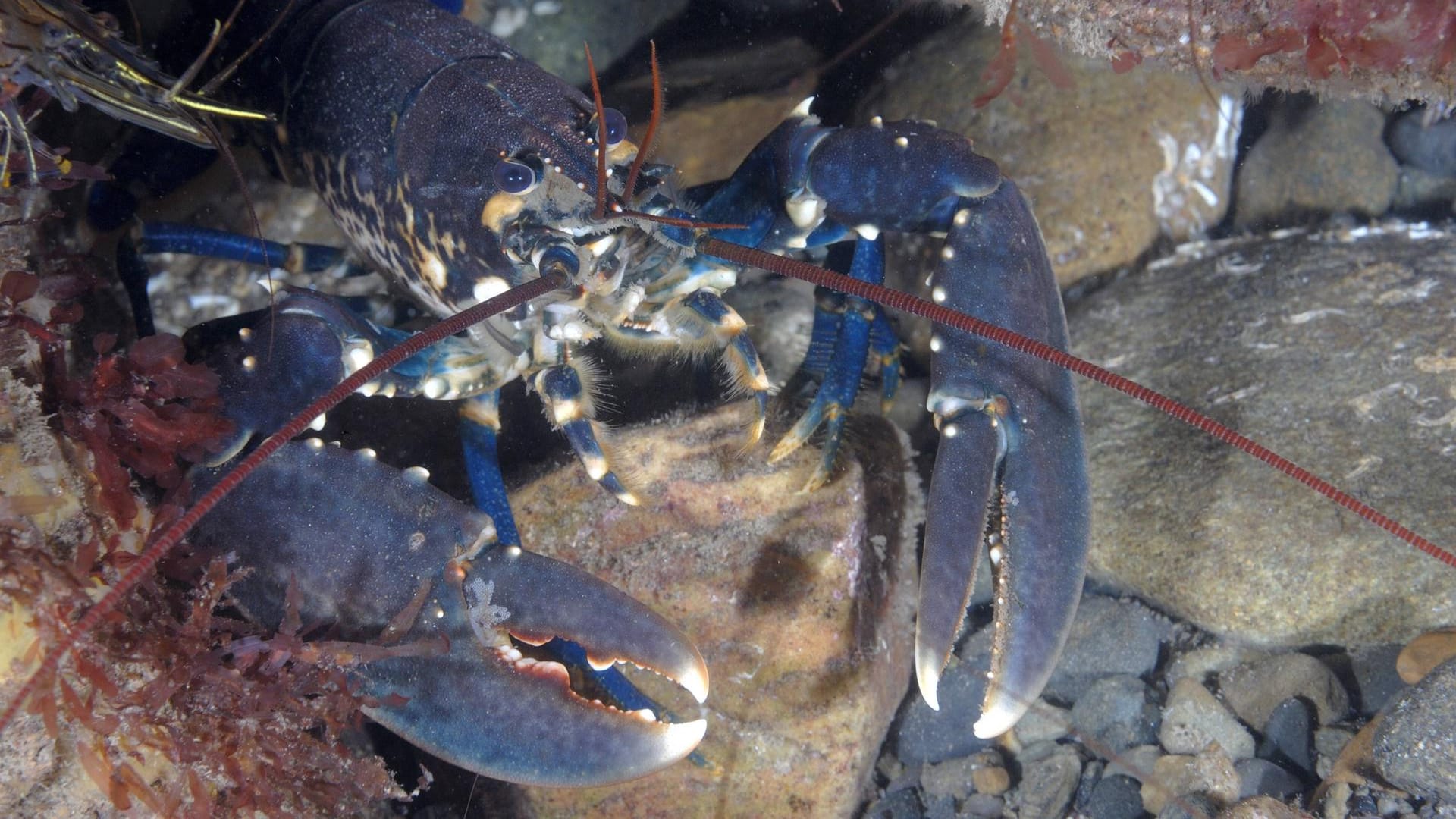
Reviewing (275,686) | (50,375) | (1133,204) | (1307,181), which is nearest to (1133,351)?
(1133,204)

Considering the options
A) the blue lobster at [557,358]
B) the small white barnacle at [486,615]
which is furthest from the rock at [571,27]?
the small white barnacle at [486,615]

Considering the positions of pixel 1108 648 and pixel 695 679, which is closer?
pixel 695 679

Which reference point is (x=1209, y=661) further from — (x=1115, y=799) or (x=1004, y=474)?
(x=1004, y=474)

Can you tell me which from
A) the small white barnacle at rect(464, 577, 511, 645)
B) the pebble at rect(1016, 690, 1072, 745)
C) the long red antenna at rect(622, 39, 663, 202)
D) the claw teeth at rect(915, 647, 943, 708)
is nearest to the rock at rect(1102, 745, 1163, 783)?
the pebble at rect(1016, 690, 1072, 745)

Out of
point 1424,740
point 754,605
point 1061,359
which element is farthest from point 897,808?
point 1061,359

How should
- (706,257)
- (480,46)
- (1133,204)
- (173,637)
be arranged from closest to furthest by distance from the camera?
(173,637), (706,257), (480,46), (1133,204)

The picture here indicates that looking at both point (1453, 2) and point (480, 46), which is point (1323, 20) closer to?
point (1453, 2)

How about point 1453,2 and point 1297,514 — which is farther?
point 1297,514
